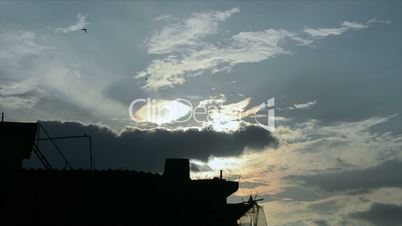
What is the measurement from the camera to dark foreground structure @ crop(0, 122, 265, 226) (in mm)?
19641

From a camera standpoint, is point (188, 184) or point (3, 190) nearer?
point (3, 190)

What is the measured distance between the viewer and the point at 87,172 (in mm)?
20125

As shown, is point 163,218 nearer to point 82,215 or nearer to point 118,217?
point 118,217

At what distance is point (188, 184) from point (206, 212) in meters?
1.27

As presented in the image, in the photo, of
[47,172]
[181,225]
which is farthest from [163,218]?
[47,172]

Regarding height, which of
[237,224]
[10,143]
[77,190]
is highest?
[10,143]

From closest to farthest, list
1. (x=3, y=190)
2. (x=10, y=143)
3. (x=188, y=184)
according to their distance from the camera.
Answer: (x=3, y=190), (x=188, y=184), (x=10, y=143)

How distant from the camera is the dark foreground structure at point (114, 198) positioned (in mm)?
19641

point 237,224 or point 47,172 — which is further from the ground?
point 47,172

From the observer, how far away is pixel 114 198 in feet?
67.1

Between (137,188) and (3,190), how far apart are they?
188 inches

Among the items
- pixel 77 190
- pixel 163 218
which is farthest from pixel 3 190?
pixel 163 218

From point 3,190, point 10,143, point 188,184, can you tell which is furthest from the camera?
point 10,143

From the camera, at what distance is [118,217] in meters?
20.3
